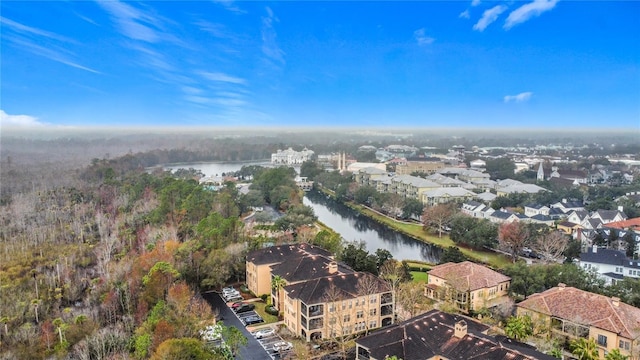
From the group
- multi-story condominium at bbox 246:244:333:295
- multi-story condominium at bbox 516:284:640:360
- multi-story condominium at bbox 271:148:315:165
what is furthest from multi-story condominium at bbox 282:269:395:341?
multi-story condominium at bbox 271:148:315:165

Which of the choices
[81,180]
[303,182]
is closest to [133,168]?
[81,180]

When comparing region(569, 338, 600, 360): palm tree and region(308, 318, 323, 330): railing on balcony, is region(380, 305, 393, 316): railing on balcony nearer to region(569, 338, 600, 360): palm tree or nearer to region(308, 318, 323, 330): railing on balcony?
region(308, 318, 323, 330): railing on balcony

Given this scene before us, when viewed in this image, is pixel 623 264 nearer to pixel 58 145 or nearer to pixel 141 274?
pixel 141 274

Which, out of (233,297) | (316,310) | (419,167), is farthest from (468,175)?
(316,310)

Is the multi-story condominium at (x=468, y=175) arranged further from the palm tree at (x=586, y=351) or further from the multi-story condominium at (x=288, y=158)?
the palm tree at (x=586, y=351)

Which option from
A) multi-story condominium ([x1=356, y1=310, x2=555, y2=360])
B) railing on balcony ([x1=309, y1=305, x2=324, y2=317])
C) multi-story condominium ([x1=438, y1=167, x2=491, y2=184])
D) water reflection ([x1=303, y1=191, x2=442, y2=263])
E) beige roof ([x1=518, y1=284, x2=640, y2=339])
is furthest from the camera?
multi-story condominium ([x1=438, y1=167, x2=491, y2=184])

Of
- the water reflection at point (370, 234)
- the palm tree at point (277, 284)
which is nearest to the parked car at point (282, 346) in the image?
the palm tree at point (277, 284)
